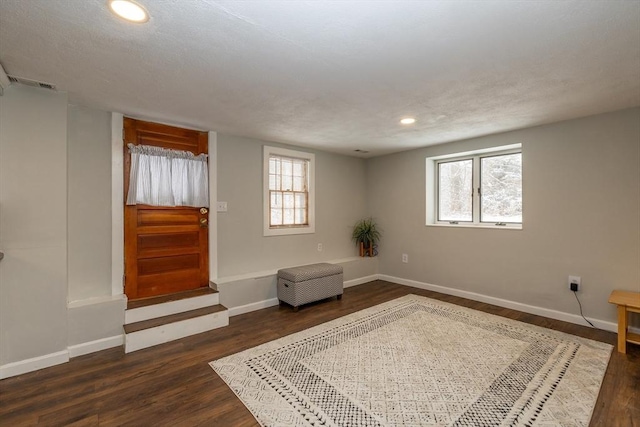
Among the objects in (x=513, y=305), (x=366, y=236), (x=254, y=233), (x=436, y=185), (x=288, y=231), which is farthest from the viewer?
(x=366, y=236)

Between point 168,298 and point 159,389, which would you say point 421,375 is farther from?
point 168,298

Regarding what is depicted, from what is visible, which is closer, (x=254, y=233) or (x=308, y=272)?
(x=308, y=272)

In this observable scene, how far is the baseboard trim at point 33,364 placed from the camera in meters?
2.30

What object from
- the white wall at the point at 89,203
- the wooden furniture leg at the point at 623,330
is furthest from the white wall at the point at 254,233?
the wooden furniture leg at the point at 623,330

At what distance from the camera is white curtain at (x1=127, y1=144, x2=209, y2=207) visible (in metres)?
3.16

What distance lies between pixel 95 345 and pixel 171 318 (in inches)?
25.3

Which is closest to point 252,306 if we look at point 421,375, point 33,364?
point 33,364

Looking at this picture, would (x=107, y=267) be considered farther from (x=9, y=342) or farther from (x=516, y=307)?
(x=516, y=307)

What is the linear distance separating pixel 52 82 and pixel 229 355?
104 inches

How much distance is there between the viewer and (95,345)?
272 cm

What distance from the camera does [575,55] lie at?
1910mm

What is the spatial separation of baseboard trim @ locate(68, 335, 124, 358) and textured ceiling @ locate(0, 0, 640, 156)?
222 centimetres

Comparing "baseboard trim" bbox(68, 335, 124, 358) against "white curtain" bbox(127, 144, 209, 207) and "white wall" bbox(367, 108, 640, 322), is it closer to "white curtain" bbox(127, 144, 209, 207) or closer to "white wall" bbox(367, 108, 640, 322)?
"white curtain" bbox(127, 144, 209, 207)

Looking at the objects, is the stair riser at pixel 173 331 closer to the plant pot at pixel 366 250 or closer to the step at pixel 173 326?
the step at pixel 173 326
